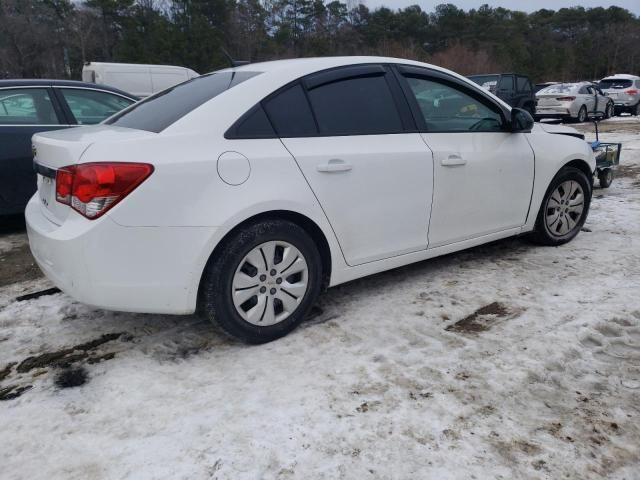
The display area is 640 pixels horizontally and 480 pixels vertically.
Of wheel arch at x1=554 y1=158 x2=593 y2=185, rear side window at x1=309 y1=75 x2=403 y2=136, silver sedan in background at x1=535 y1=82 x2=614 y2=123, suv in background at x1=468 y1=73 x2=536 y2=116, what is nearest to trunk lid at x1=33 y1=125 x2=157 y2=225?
rear side window at x1=309 y1=75 x2=403 y2=136

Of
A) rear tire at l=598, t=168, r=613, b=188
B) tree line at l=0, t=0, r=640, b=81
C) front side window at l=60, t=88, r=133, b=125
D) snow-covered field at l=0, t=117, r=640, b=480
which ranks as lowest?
snow-covered field at l=0, t=117, r=640, b=480

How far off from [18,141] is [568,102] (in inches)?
687

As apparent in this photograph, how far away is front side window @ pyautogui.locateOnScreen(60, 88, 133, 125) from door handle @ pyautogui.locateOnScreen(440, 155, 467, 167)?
3694mm

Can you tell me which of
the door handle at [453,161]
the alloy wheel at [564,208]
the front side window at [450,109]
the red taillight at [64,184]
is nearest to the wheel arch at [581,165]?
the alloy wheel at [564,208]

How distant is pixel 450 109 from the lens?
3.83 metres

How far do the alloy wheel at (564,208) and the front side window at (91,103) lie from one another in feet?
14.2

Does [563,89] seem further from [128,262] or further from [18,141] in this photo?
[128,262]

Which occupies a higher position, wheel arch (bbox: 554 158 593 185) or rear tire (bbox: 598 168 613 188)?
wheel arch (bbox: 554 158 593 185)

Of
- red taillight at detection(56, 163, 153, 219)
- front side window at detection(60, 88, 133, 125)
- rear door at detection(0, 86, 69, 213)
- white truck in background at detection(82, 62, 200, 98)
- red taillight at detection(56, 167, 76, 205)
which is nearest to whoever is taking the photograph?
red taillight at detection(56, 163, 153, 219)

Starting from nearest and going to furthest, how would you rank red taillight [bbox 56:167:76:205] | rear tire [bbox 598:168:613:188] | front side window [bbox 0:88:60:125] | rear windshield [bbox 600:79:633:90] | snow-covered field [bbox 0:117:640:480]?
snow-covered field [bbox 0:117:640:480] → red taillight [bbox 56:167:76:205] → front side window [bbox 0:88:60:125] → rear tire [bbox 598:168:613:188] → rear windshield [bbox 600:79:633:90]

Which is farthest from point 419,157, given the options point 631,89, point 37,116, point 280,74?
point 631,89

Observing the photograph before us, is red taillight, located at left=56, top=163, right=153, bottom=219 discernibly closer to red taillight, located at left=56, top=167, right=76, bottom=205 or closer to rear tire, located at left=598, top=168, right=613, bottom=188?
red taillight, located at left=56, top=167, right=76, bottom=205

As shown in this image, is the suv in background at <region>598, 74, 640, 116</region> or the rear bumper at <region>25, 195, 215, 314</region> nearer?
the rear bumper at <region>25, 195, 215, 314</region>

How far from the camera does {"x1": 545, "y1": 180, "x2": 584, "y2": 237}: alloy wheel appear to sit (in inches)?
177
